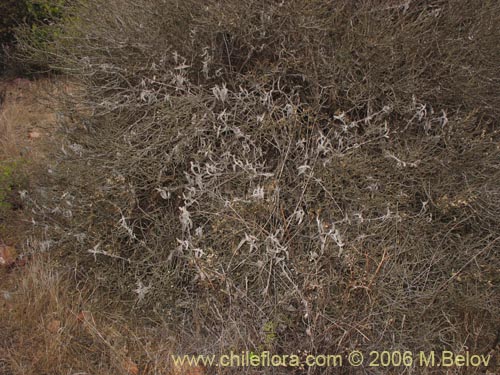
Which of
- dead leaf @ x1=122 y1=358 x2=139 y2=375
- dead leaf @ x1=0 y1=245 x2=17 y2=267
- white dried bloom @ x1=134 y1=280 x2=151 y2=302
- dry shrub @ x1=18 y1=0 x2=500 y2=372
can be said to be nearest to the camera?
dead leaf @ x1=122 y1=358 x2=139 y2=375

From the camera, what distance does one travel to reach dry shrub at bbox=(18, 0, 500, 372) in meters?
2.49

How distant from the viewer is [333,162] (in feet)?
8.77

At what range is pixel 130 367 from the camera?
2.38 meters

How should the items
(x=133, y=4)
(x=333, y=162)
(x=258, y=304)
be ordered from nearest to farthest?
(x=258, y=304) < (x=333, y=162) < (x=133, y=4)

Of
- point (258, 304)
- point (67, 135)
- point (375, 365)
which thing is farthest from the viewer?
point (67, 135)

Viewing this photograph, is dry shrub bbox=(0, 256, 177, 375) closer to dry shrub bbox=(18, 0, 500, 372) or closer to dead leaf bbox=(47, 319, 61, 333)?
dead leaf bbox=(47, 319, 61, 333)

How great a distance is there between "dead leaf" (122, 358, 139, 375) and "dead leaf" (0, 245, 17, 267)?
3.83 feet

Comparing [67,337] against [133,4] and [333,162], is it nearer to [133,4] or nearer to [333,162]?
[333,162]

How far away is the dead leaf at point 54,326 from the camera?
2.57 meters

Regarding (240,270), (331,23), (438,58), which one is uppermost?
(331,23)

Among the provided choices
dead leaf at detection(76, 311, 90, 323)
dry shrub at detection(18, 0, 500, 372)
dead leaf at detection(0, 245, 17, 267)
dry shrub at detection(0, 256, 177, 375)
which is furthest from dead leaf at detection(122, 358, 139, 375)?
dead leaf at detection(0, 245, 17, 267)

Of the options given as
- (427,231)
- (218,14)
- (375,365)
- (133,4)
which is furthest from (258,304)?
(133,4)

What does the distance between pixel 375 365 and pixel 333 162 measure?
0.99 meters

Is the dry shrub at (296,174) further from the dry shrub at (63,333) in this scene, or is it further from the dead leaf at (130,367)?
the dead leaf at (130,367)
